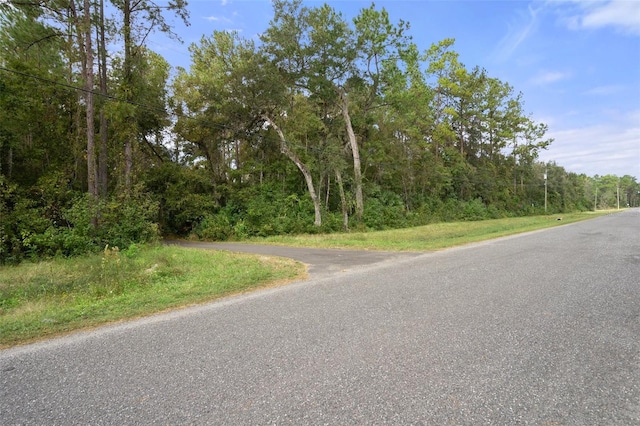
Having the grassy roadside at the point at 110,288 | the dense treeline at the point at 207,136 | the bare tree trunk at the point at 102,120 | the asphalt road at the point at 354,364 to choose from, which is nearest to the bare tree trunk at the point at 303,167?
the dense treeline at the point at 207,136

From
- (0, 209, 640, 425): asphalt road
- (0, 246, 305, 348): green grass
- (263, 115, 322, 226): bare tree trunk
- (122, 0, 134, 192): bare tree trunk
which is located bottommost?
(0, 246, 305, 348): green grass

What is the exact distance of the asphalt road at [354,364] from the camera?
87.8 inches

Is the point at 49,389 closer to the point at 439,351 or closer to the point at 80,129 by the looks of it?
the point at 439,351

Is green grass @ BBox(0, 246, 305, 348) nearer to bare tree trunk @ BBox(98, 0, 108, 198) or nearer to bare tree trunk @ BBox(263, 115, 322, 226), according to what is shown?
bare tree trunk @ BBox(98, 0, 108, 198)

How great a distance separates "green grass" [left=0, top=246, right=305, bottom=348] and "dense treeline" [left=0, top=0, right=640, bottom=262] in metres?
5.24

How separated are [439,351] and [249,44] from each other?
21664mm

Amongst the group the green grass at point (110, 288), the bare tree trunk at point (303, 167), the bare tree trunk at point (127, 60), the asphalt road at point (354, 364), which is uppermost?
the bare tree trunk at point (127, 60)

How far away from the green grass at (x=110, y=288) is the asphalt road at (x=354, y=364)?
633 mm

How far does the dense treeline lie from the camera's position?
1411cm

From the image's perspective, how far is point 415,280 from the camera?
6.14m

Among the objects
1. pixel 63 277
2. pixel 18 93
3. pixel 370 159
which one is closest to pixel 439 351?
pixel 63 277

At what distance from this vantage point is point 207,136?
953 inches

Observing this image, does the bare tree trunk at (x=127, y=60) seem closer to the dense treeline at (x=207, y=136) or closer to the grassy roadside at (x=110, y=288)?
the dense treeline at (x=207, y=136)

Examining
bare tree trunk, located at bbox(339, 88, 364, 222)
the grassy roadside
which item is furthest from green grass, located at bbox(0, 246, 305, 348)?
bare tree trunk, located at bbox(339, 88, 364, 222)
